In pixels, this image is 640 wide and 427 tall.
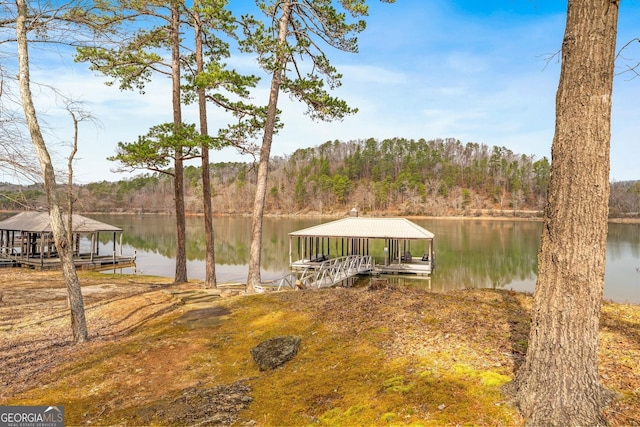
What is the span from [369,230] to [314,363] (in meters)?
21.1

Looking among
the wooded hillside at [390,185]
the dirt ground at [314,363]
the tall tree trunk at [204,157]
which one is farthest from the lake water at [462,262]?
the wooded hillside at [390,185]

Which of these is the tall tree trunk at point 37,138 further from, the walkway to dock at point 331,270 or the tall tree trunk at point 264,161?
the walkway to dock at point 331,270

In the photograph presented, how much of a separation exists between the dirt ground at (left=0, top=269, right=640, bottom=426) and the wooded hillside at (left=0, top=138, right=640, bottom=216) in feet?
243

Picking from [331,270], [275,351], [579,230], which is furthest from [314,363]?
[331,270]

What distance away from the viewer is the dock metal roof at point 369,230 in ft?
82.0

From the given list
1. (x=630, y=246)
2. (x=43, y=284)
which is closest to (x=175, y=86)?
(x=43, y=284)

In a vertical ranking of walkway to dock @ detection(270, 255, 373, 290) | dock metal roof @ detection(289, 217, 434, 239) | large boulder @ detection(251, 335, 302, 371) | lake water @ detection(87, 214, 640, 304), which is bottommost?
lake water @ detection(87, 214, 640, 304)

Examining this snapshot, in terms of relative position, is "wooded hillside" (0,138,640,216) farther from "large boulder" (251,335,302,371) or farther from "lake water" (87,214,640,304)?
"large boulder" (251,335,302,371)

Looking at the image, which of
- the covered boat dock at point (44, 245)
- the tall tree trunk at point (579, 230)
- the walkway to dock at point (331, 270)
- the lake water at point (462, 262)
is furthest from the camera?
the covered boat dock at point (44, 245)

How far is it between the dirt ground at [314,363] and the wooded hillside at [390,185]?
7418 cm

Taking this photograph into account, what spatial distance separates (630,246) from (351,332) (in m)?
46.8

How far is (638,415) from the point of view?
338cm

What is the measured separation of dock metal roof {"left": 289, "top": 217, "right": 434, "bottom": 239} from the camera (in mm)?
25000

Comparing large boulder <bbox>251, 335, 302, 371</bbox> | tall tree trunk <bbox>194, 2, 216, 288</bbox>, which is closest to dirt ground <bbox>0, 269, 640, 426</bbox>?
large boulder <bbox>251, 335, 302, 371</bbox>
